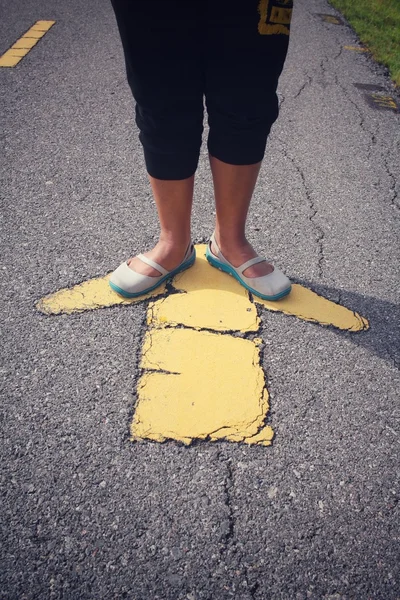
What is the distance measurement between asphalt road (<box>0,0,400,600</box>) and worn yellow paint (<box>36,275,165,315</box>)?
40mm

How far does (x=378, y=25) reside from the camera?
15.0ft

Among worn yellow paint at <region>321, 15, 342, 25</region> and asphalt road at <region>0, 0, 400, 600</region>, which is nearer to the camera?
asphalt road at <region>0, 0, 400, 600</region>

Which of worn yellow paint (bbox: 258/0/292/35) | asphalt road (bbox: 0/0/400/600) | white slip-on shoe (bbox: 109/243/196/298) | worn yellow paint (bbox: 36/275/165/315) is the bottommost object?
asphalt road (bbox: 0/0/400/600)

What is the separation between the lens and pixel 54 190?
86.7 inches

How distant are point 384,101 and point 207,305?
2563mm

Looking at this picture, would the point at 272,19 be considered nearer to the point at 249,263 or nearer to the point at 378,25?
the point at 249,263

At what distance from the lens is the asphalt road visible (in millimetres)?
1030

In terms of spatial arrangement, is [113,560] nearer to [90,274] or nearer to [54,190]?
[90,274]

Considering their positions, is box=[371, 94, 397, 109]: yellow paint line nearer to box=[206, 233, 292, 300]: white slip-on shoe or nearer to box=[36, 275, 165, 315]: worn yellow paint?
box=[206, 233, 292, 300]: white slip-on shoe

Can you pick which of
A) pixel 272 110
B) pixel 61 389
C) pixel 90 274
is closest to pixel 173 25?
pixel 272 110

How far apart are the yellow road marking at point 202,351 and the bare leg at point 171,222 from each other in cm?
11

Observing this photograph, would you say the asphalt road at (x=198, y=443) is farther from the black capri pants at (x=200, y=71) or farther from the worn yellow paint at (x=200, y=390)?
the black capri pants at (x=200, y=71)

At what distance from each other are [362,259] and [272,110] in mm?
850

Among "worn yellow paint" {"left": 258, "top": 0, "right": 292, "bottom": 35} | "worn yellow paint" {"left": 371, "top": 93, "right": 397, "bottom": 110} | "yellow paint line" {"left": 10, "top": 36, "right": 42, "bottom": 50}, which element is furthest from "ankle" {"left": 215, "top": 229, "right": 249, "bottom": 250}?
"yellow paint line" {"left": 10, "top": 36, "right": 42, "bottom": 50}
